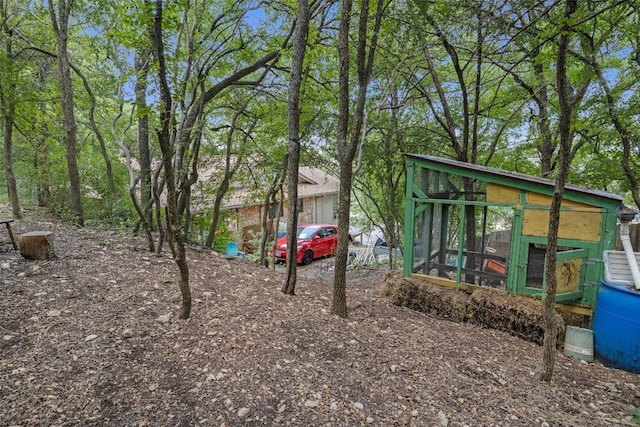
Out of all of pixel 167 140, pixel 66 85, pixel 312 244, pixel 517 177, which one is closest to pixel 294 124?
pixel 167 140

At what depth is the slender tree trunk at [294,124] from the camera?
360 centimetres

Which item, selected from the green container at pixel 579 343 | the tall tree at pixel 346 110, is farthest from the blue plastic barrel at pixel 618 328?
the tall tree at pixel 346 110

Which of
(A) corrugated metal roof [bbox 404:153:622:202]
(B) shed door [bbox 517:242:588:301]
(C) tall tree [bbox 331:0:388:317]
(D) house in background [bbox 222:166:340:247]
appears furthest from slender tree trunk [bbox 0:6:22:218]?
(B) shed door [bbox 517:242:588:301]

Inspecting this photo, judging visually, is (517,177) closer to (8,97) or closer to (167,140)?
(167,140)

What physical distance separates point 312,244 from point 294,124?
7.55 metres

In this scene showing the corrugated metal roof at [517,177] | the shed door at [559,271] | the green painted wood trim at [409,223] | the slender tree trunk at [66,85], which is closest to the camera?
the corrugated metal roof at [517,177]

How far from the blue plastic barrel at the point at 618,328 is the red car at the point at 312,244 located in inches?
281

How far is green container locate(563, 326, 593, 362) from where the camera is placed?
12.0 ft

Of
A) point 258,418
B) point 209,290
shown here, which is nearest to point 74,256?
point 209,290

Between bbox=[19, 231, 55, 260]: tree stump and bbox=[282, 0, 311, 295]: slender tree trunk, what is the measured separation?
303 cm

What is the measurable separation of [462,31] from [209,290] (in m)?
5.47

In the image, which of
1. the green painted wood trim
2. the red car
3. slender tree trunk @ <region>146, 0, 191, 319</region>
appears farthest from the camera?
the red car

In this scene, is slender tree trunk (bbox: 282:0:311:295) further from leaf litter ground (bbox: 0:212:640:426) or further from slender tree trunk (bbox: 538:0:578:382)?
slender tree trunk (bbox: 538:0:578:382)

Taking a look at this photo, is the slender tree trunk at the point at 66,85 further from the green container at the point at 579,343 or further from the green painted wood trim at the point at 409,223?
the green container at the point at 579,343
